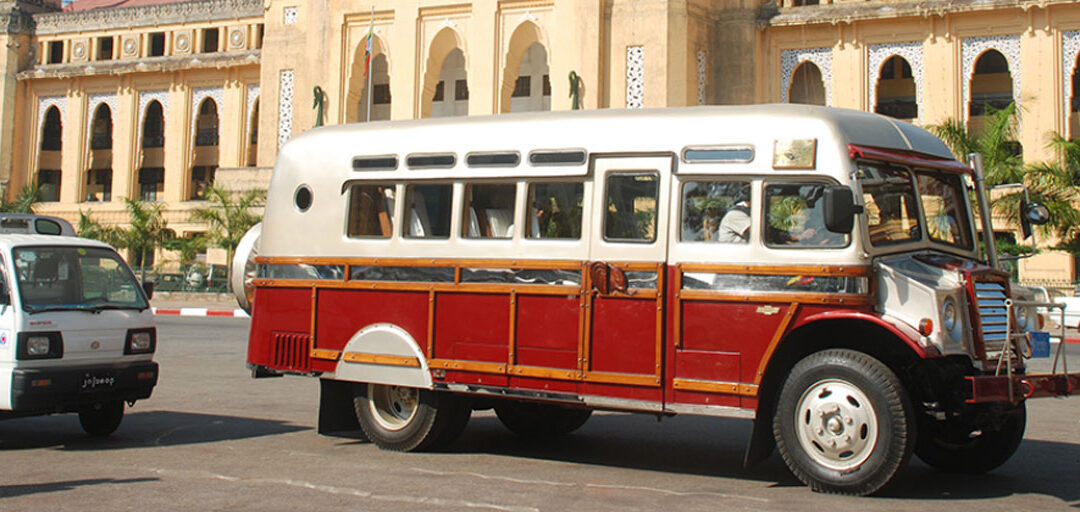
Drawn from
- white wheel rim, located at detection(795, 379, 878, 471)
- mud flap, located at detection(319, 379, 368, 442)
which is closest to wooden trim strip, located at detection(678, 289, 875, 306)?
white wheel rim, located at detection(795, 379, 878, 471)

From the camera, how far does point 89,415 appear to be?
963cm

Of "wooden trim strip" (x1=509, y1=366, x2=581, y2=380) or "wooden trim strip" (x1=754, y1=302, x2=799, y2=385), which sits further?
"wooden trim strip" (x1=509, y1=366, x2=581, y2=380)

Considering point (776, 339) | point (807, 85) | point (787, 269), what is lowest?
point (776, 339)

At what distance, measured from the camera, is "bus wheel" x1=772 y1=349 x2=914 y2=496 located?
680cm

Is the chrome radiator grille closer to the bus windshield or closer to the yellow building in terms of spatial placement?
the bus windshield

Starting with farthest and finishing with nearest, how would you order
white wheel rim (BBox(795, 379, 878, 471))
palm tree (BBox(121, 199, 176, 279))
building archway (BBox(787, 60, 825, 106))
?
palm tree (BBox(121, 199, 176, 279)), building archway (BBox(787, 60, 825, 106)), white wheel rim (BBox(795, 379, 878, 471))

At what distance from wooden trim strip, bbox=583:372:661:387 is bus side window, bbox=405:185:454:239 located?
1623 mm

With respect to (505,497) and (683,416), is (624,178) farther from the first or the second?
(683,416)

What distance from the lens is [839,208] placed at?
6812mm

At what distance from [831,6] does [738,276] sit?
3315 centimetres

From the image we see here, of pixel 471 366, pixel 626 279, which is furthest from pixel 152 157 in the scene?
pixel 626 279

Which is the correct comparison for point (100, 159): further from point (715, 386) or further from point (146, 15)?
point (715, 386)

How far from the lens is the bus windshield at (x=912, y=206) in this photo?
23.9 ft

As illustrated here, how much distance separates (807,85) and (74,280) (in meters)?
34.1
